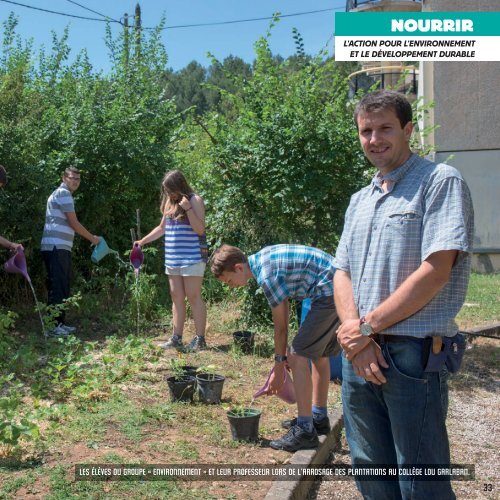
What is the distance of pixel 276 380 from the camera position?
437cm

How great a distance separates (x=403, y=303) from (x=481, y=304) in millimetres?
8543

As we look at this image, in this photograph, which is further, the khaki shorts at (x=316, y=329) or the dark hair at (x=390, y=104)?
the khaki shorts at (x=316, y=329)

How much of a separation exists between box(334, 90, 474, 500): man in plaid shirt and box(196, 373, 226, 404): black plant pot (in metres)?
2.55

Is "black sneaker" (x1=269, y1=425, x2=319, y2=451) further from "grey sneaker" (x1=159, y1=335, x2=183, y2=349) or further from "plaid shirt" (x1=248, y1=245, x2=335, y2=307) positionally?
"grey sneaker" (x1=159, y1=335, x2=183, y2=349)

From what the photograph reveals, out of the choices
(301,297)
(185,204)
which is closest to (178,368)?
(301,297)

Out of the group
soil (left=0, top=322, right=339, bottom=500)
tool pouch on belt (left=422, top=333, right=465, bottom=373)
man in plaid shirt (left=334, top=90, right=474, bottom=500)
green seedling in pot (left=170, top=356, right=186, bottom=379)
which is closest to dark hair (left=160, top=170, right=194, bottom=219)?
green seedling in pot (left=170, top=356, right=186, bottom=379)

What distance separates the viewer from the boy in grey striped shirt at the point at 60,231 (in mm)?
7645

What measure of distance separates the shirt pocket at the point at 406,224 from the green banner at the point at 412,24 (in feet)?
29.8

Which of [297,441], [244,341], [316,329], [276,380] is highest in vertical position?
[316,329]

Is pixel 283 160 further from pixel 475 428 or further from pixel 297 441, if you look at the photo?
pixel 297 441

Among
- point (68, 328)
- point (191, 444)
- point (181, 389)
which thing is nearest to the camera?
point (191, 444)

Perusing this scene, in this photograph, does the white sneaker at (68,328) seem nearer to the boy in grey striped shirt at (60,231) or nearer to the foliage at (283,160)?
the boy in grey striped shirt at (60,231)

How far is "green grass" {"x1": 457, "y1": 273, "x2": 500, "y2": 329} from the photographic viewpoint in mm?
8883

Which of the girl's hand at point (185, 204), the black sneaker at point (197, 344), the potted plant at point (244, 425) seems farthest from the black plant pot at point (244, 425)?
the girl's hand at point (185, 204)
